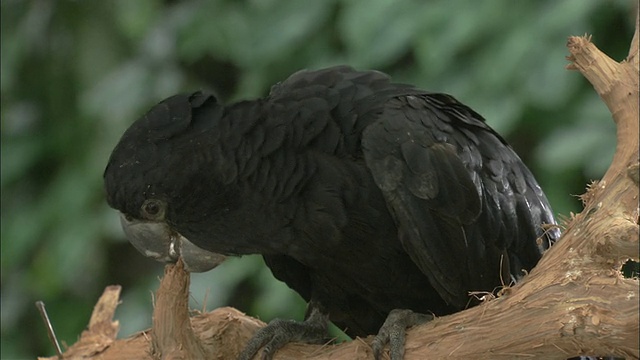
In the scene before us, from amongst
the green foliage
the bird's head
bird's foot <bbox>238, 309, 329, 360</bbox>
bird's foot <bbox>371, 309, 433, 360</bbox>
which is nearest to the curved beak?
the bird's head

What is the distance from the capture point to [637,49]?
1.16 m

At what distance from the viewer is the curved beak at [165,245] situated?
1475 millimetres

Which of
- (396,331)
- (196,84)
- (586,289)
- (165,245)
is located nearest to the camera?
(586,289)

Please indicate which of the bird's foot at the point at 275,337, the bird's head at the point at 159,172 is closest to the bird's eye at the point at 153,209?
the bird's head at the point at 159,172

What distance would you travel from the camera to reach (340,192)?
1452 millimetres

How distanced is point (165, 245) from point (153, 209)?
0.29ft

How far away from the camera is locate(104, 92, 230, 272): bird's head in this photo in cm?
141

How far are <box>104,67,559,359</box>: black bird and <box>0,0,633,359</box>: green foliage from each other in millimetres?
624

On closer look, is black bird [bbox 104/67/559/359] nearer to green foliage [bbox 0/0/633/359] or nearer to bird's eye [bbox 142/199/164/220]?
bird's eye [bbox 142/199/164/220]

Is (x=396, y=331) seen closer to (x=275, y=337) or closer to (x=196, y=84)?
(x=275, y=337)

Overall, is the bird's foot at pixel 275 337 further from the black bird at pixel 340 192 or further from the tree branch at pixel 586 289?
the tree branch at pixel 586 289

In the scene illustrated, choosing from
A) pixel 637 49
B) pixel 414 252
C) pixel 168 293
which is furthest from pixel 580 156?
pixel 168 293

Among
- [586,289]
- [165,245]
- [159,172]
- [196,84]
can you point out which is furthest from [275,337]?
[196,84]

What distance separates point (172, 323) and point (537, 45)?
1.15 m
